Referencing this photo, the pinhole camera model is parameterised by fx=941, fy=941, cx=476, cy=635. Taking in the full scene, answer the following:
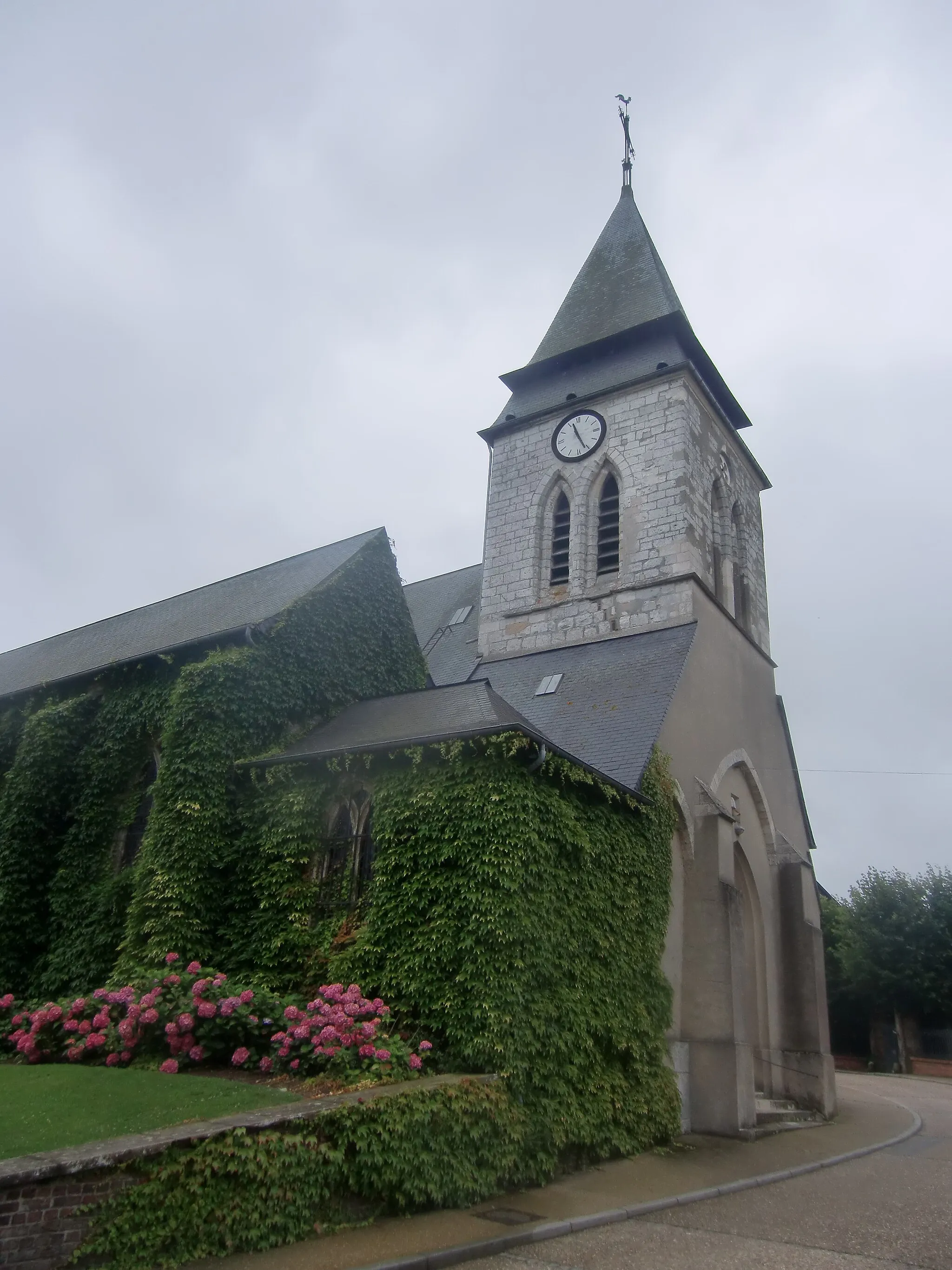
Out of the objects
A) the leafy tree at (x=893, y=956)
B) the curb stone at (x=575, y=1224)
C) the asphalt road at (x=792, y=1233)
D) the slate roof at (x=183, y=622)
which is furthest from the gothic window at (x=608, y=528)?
the leafy tree at (x=893, y=956)

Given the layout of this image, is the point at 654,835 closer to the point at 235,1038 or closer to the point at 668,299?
the point at 235,1038

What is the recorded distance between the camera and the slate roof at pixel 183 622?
1455 centimetres

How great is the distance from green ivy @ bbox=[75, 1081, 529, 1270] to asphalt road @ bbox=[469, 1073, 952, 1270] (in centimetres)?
100

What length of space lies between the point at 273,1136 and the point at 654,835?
6.93 meters

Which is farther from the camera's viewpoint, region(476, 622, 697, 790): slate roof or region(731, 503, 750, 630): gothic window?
region(731, 503, 750, 630): gothic window

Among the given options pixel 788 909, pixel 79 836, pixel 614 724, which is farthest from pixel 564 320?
pixel 79 836

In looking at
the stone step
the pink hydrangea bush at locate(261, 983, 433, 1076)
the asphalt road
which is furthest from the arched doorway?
the pink hydrangea bush at locate(261, 983, 433, 1076)

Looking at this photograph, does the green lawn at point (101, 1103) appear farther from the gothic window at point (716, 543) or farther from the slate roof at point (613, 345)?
the slate roof at point (613, 345)

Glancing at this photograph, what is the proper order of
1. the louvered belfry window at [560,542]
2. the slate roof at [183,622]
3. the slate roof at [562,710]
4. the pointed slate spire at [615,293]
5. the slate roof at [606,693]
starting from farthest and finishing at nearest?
1. the pointed slate spire at [615,293]
2. the louvered belfry window at [560,542]
3. the slate roof at [183,622]
4. the slate roof at [606,693]
5. the slate roof at [562,710]

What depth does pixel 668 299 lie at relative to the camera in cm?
2075

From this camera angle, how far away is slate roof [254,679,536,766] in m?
10.5

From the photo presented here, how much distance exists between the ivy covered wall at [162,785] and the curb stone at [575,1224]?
182 inches

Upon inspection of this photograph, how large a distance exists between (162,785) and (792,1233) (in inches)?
337

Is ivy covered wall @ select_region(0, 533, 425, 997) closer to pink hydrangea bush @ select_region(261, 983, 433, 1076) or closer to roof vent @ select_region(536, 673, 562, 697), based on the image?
pink hydrangea bush @ select_region(261, 983, 433, 1076)
